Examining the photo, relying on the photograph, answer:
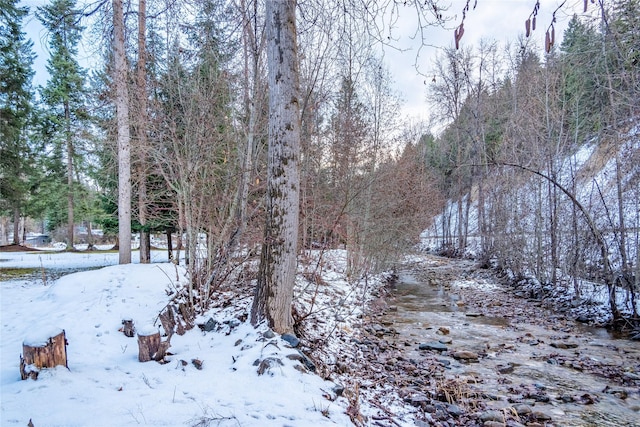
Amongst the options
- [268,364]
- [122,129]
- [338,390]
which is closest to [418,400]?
[338,390]

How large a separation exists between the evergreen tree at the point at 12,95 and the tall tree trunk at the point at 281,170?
14863 mm

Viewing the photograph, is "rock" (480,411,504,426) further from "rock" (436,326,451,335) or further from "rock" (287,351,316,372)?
"rock" (436,326,451,335)

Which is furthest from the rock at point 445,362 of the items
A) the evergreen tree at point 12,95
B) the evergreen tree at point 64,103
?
the evergreen tree at point 12,95

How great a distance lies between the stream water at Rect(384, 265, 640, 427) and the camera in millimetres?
3674

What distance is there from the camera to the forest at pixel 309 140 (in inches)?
151

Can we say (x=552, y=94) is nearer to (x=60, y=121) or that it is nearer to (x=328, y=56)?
(x=328, y=56)

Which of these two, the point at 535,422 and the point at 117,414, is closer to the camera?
the point at 117,414

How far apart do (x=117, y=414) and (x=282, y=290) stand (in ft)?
5.95

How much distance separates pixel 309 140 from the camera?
6855 millimetres

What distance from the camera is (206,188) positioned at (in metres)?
5.14

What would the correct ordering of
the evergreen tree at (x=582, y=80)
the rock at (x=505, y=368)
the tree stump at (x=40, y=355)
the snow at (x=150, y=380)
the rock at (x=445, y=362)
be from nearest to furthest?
the snow at (x=150, y=380)
the tree stump at (x=40, y=355)
the rock at (x=505, y=368)
the rock at (x=445, y=362)
the evergreen tree at (x=582, y=80)

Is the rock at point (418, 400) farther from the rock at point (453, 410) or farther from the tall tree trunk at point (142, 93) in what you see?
the tall tree trunk at point (142, 93)

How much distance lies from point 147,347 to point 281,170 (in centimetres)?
236

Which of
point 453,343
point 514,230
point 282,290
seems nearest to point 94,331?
point 282,290
